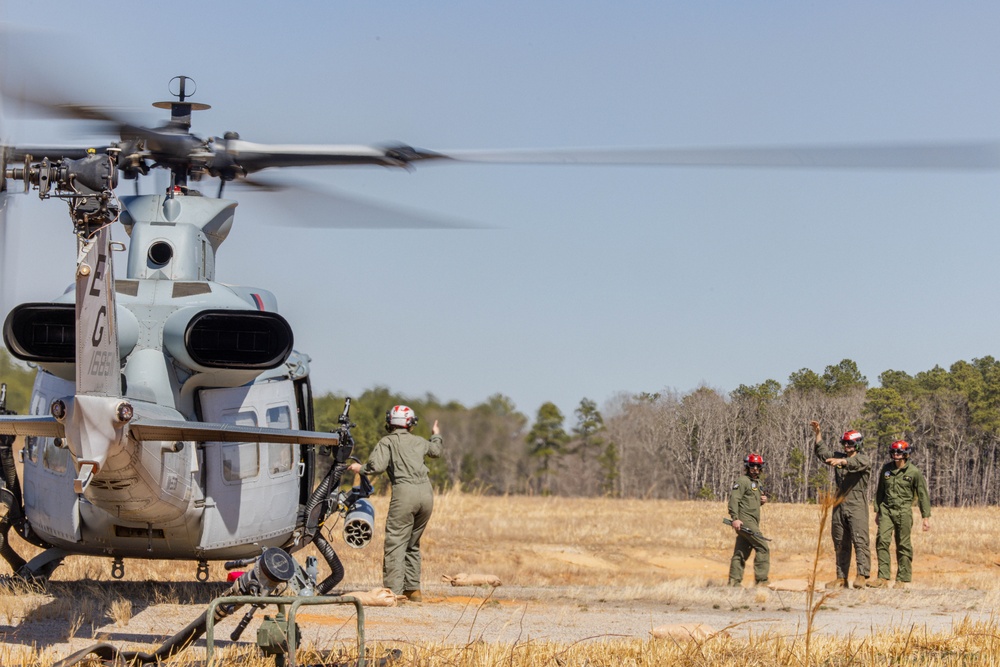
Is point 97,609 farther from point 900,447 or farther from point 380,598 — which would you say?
point 900,447

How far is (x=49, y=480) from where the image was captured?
11.7 metres

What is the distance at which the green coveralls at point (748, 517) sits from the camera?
15.4m

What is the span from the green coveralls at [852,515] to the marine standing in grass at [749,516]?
0.92 metres

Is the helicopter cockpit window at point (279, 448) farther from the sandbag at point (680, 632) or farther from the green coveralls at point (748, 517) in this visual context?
the green coveralls at point (748, 517)

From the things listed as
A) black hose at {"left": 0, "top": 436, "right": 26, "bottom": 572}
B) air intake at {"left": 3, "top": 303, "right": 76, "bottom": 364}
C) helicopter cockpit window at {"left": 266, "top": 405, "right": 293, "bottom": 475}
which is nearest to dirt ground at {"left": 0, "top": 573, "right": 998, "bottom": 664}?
black hose at {"left": 0, "top": 436, "right": 26, "bottom": 572}

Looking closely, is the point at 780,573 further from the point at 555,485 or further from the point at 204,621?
the point at 555,485

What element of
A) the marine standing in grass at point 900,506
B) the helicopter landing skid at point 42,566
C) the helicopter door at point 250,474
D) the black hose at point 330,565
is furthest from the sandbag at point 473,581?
the helicopter landing skid at point 42,566

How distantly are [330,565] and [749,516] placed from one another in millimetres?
5471

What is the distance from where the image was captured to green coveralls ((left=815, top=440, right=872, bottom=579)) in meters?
15.2

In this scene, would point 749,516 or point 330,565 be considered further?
point 749,516

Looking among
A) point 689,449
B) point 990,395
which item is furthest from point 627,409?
point 990,395

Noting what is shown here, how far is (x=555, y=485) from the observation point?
1618 inches

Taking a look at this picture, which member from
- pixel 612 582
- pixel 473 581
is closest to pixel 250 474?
pixel 473 581

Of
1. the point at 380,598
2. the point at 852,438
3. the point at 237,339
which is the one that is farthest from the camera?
the point at 852,438
